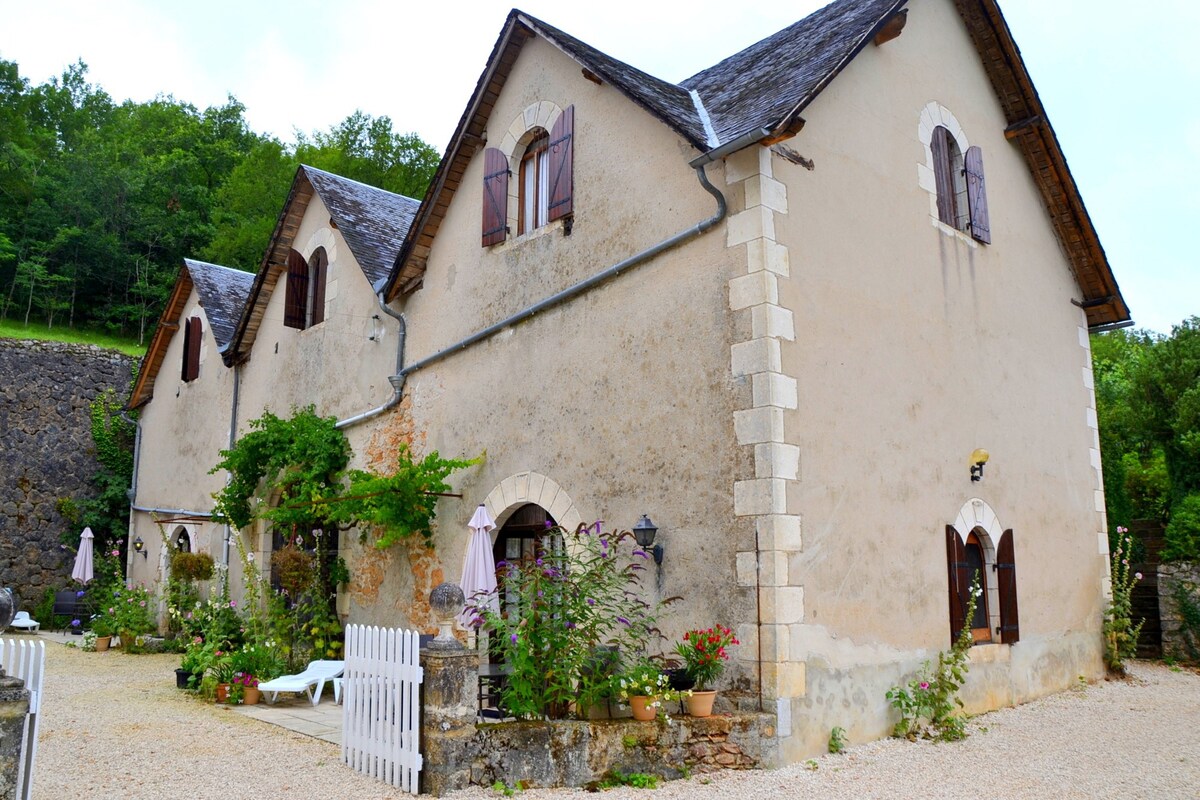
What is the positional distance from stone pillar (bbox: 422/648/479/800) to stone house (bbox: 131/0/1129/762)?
6.60 feet

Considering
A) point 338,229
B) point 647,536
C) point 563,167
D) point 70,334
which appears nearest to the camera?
point 647,536

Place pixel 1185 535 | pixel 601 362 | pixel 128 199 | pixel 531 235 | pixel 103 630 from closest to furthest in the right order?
1. pixel 601 362
2. pixel 531 235
3. pixel 1185 535
4. pixel 103 630
5. pixel 128 199

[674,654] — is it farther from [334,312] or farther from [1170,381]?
[1170,381]

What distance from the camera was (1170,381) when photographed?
592 inches

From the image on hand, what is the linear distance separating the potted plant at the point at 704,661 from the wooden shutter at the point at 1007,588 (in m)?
3.50

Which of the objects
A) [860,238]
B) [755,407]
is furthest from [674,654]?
[860,238]

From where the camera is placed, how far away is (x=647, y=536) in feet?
24.1

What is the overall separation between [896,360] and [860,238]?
3.57ft

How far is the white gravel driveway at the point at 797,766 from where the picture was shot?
19.5 ft

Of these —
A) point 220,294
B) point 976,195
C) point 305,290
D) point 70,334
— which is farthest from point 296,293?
point 70,334

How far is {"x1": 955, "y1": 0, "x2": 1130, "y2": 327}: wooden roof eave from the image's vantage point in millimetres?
10070

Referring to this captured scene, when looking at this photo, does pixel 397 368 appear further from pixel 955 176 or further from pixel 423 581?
pixel 955 176

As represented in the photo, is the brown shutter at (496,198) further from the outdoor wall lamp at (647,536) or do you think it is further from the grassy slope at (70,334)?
the grassy slope at (70,334)

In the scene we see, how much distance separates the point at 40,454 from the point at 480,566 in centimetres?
1395
